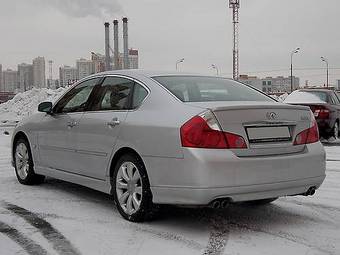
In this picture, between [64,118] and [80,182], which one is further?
[64,118]

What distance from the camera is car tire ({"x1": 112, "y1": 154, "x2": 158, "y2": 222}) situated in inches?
187

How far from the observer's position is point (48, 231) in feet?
15.1

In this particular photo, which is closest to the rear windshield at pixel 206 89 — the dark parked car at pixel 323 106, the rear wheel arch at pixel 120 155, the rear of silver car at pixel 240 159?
the rear of silver car at pixel 240 159

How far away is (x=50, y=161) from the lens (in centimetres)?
635

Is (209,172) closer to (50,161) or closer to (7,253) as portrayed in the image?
(7,253)

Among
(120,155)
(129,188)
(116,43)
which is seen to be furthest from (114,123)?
(116,43)

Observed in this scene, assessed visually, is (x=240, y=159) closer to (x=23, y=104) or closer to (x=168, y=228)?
(x=168, y=228)

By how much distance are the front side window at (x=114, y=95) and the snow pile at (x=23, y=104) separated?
72.3 feet

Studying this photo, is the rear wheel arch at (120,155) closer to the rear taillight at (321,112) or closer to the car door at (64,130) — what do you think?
the car door at (64,130)

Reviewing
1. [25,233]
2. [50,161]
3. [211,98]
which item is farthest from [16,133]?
[211,98]

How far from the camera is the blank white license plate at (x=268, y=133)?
4.48 metres

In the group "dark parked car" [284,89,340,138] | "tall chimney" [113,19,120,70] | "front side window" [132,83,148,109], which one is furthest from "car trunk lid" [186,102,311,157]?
"tall chimney" [113,19,120,70]

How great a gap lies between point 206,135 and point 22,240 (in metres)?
1.77

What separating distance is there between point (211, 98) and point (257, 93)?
2.52 feet
